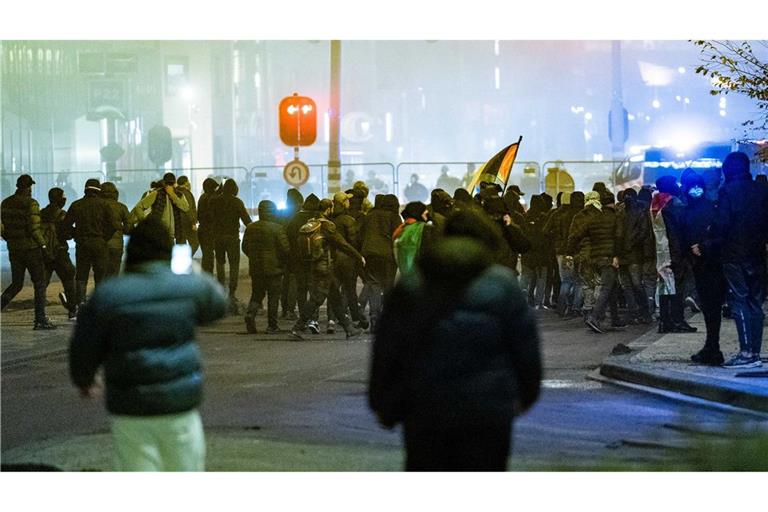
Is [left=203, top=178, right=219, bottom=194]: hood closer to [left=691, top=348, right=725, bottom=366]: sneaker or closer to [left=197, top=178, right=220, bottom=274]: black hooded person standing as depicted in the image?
[left=197, top=178, right=220, bottom=274]: black hooded person standing

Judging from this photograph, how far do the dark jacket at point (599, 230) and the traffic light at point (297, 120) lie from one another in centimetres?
996

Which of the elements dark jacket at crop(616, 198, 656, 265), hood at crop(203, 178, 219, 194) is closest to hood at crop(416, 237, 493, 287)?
dark jacket at crop(616, 198, 656, 265)

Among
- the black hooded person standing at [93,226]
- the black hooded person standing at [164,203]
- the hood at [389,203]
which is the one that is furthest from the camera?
the black hooded person standing at [164,203]

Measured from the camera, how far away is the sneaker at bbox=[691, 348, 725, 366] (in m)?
12.1

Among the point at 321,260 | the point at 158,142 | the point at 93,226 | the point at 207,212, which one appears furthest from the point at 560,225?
the point at 158,142

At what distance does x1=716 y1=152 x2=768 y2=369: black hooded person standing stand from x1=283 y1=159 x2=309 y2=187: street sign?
13.8 metres

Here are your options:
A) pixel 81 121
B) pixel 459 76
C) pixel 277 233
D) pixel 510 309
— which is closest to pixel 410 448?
pixel 510 309

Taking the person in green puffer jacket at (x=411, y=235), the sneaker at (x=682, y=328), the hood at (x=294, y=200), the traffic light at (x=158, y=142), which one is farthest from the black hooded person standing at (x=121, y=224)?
the traffic light at (x=158, y=142)

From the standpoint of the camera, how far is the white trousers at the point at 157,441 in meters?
5.52

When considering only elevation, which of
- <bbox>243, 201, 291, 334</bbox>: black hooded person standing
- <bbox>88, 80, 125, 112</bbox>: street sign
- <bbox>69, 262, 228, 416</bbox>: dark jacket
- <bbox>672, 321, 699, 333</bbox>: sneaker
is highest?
<bbox>88, 80, 125, 112</bbox>: street sign

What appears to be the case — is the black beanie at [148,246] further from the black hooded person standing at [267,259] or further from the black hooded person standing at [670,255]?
the black hooded person standing at [267,259]

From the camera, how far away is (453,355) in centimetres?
479

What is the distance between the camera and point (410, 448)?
4.91 metres

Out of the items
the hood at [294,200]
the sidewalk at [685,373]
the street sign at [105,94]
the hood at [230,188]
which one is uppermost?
the street sign at [105,94]
